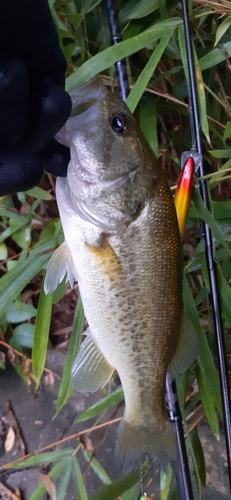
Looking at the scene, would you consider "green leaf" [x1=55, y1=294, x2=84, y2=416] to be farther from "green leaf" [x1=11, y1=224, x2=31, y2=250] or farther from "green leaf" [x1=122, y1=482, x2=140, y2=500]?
"green leaf" [x1=11, y1=224, x2=31, y2=250]

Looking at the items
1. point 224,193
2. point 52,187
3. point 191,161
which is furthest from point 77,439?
point 191,161

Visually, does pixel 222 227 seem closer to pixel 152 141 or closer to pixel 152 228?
pixel 152 141

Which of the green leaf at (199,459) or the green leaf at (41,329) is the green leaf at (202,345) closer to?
the green leaf at (199,459)

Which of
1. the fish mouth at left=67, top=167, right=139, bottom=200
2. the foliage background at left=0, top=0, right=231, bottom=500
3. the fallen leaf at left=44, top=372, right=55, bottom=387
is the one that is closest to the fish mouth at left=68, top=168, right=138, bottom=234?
the fish mouth at left=67, top=167, right=139, bottom=200

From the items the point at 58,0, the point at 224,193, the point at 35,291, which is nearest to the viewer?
the point at 58,0

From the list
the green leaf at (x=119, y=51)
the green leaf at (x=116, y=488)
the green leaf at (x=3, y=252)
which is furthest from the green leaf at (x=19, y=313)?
the green leaf at (x=119, y=51)
